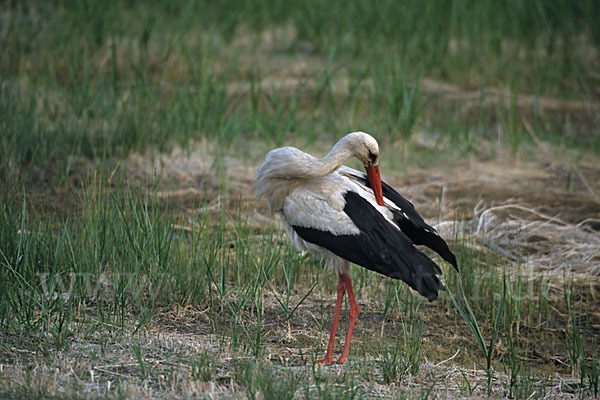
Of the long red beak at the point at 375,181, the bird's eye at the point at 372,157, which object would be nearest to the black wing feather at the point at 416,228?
the long red beak at the point at 375,181

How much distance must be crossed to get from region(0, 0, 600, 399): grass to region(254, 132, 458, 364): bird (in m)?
0.31

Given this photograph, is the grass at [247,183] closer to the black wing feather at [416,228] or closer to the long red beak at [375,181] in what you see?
the black wing feather at [416,228]

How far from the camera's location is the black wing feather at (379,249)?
374cm

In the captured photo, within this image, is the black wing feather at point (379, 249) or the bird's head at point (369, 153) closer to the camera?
the black wing feather at point (379, 249)

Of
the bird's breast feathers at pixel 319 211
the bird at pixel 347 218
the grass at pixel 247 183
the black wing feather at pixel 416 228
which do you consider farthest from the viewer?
the black wing feather at pixel 416 228

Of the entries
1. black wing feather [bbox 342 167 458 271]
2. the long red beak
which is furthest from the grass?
the long red beak

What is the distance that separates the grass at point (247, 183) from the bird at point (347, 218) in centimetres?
31

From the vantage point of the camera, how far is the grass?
12.1 ft

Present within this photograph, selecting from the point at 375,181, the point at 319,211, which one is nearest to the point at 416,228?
the point at 375,181

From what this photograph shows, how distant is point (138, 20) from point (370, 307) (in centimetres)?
591

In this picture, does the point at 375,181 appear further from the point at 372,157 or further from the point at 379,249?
the point at 379,249

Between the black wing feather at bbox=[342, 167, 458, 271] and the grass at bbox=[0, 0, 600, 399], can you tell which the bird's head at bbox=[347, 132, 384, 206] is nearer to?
the black wing feather at bbox=[342, 167, 458, 271]

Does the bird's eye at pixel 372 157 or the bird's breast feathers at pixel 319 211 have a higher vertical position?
the bird's eye at pixel 372 157

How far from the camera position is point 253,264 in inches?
184
